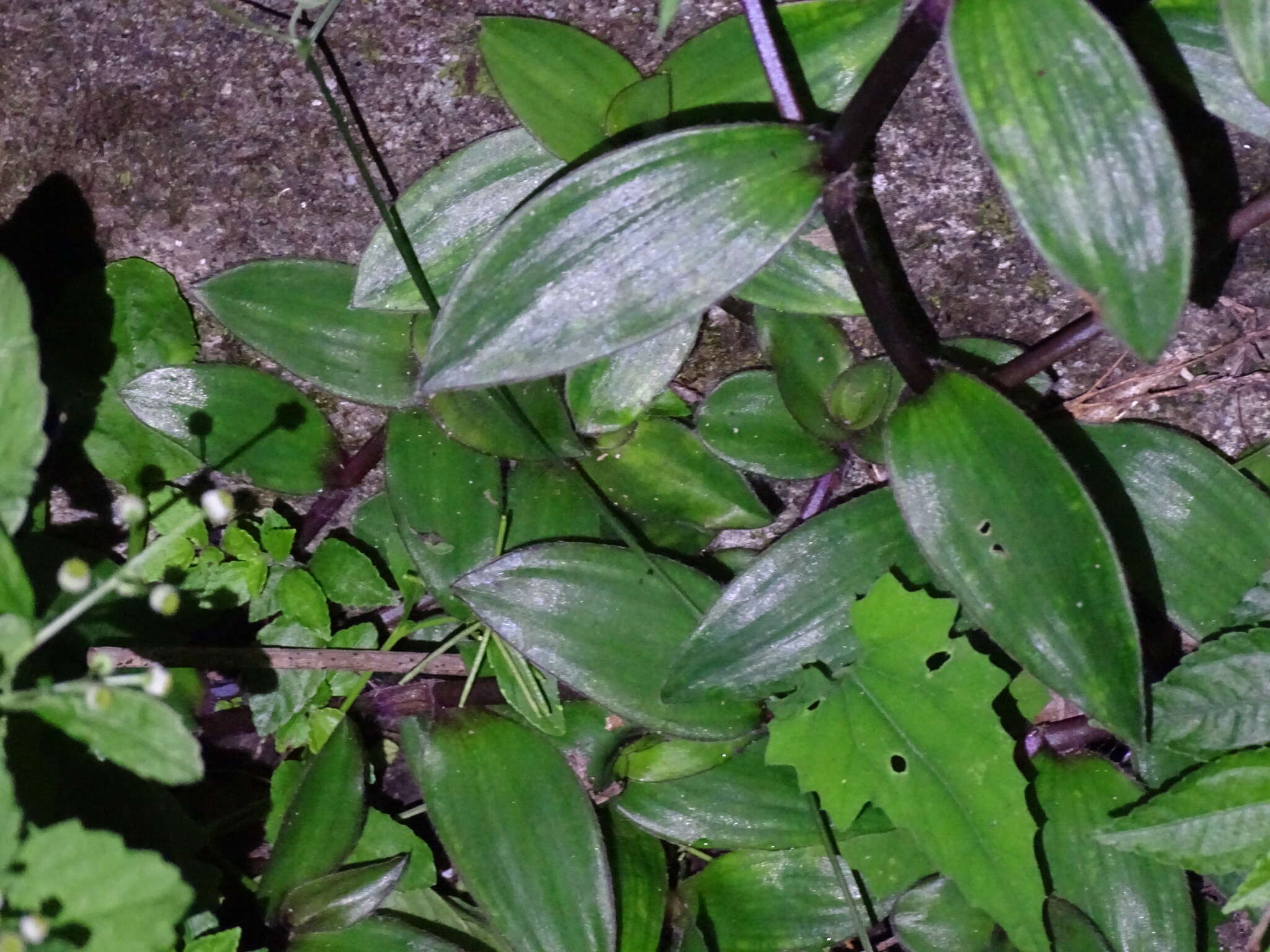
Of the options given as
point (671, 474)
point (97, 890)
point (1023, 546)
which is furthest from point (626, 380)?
point (97, 890)

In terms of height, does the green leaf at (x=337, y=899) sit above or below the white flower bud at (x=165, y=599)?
below

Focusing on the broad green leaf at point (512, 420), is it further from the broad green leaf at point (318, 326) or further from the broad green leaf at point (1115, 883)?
the broad green leaf at point (1115, 883)

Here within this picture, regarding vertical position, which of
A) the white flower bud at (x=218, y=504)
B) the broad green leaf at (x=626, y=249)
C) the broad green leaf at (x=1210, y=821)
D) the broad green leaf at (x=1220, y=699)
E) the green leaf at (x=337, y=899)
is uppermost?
the broad green leaf at (x=626, y=249)

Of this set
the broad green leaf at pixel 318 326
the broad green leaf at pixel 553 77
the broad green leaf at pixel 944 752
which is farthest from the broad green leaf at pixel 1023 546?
the broad green leaf at pixel 318 326

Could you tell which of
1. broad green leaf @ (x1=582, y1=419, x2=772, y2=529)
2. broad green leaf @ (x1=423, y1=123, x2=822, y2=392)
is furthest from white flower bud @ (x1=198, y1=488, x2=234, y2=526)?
broad green leaf @ (x1=582, y1=419, x2=772, y2=529)

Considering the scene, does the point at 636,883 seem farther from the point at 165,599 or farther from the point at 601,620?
the point at 165,599

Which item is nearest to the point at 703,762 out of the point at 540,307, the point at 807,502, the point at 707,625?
the point at 707,625

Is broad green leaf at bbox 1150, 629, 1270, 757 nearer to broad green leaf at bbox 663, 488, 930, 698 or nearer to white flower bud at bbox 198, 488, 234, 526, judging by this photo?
broad green leaf at bbox 663, 488, 930, 698
